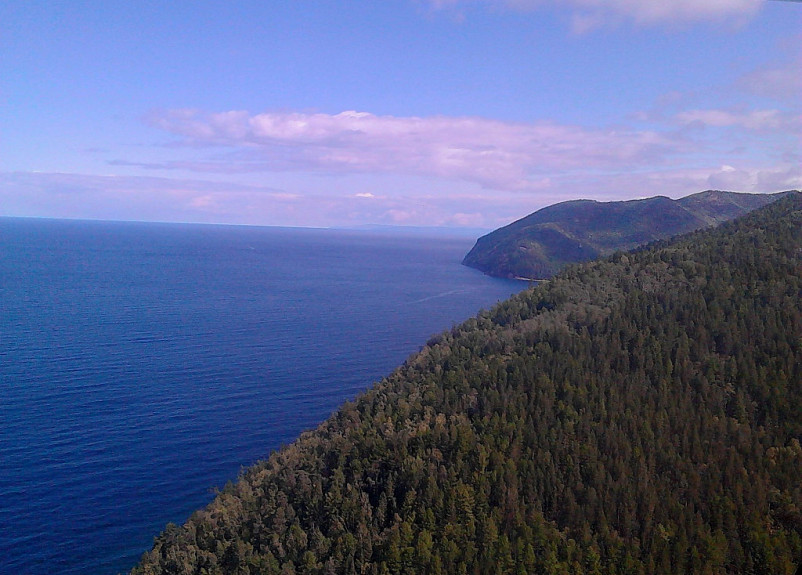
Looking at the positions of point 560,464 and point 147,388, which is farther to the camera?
point 147,388

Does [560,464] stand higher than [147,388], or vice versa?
[560,464]

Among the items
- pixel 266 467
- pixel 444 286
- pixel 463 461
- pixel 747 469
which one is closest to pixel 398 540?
pixel 463 461

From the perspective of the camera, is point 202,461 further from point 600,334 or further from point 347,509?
point 600,334

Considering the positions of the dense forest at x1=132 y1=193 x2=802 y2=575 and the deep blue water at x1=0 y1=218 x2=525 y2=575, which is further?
the deep blue water at x1=0 y1=218 x2=525 y2=575

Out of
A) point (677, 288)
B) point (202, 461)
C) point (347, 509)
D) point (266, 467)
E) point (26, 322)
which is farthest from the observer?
point (26, 322)
